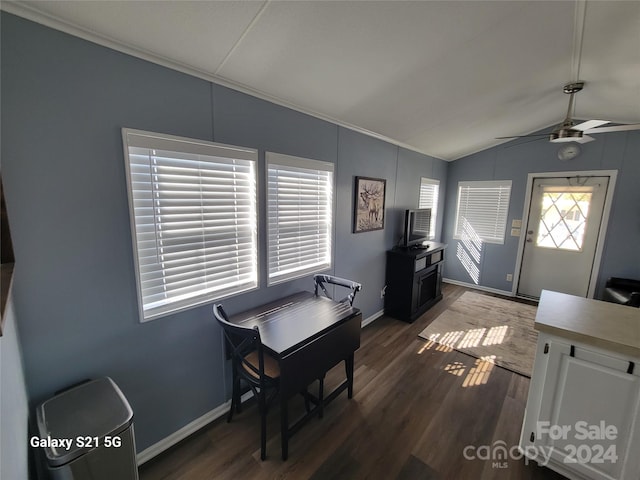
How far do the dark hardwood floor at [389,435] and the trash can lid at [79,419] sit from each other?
0.70 meters

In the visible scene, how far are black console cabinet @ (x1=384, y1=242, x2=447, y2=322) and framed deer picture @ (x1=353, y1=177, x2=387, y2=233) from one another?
55 centimetres

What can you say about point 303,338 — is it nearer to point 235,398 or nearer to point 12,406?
point 235,398

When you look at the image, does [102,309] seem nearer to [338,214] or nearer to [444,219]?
[338,214]

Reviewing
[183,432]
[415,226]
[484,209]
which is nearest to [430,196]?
[484,209]

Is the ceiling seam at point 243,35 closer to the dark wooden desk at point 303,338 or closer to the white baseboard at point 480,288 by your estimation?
the dark wooden desk at point 303,338

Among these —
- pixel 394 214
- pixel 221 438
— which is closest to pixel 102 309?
pixel 221 438

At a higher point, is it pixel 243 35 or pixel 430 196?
pixel 243 35

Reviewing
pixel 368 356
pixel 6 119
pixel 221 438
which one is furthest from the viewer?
pixel 368 356

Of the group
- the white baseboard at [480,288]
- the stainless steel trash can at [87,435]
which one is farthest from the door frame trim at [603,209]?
the stainless steel trash can at [87,435]

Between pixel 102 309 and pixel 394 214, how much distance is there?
3321mm

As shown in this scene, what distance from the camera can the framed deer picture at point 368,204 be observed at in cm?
298

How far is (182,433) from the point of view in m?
1.77

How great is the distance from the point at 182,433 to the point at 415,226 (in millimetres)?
3438

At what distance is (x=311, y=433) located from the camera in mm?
1828
